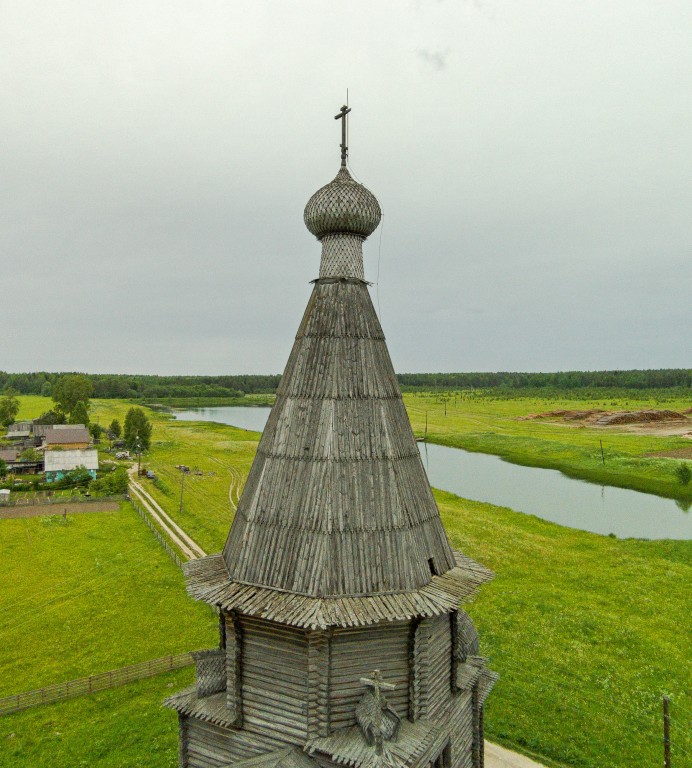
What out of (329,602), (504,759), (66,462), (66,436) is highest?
(329,602)

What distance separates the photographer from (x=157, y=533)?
3212cm

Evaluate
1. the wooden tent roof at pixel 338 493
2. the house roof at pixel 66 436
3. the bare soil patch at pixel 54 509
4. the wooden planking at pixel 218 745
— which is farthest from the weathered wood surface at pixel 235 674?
the house roof at pixel 66 436

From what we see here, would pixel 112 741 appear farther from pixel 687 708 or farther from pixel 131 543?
pixel 131 543

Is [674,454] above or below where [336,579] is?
below

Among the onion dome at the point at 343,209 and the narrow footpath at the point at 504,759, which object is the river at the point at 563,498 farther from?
the onion dome at the point at 343,209

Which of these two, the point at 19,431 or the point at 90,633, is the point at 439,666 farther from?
the point at 19,431

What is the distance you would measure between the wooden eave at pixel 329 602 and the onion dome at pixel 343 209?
5573 millimetres

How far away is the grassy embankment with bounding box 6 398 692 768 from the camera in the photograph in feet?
44.6

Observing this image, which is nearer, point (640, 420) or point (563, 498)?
point (563, 498)

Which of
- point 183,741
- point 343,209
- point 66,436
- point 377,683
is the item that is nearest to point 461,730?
point 377,683

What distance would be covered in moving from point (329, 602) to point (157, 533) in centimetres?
2890

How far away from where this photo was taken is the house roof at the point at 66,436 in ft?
180

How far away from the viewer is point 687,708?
49.3ft

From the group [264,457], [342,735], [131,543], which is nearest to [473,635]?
[342,735]
